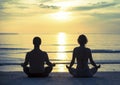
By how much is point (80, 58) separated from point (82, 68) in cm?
33

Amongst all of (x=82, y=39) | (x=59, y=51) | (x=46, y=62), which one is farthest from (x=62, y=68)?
(x=59, y=51)

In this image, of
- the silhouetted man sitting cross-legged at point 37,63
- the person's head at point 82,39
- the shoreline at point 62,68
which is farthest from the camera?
the shoreline at point 62,68

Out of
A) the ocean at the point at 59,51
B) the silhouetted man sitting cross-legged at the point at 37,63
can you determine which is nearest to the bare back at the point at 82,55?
the silhouetted man sitting cross-legged at the point at 37,63

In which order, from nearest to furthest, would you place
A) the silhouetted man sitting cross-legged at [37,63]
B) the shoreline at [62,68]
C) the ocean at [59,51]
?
the silhouetted man sitting cross-legged at [37,63], the shoreline at [62,68], the ocean at [59,51]

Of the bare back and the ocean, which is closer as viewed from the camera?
the bare back

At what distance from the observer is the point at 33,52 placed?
12.9 metres

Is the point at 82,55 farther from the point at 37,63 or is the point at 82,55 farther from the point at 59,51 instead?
the point at 59,51

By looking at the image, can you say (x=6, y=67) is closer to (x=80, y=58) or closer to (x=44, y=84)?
(x=80, y=58)

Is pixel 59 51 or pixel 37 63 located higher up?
pixel 37 63

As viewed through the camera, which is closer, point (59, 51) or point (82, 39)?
point (82, 39)

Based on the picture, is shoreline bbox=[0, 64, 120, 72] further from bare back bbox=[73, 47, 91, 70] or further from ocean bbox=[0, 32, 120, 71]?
bare back bbox=[73, 47, 91, 70]

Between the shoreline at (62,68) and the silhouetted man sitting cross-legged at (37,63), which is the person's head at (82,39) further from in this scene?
the shoreline at (62,68)

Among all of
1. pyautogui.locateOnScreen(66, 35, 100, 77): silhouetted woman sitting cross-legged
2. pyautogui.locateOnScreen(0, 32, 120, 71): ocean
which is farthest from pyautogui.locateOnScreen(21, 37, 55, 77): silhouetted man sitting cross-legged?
pyautogui.locateOnScreen(0, 32, 120, 71): ocean

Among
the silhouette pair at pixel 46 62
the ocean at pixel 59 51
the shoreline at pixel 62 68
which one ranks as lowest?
the ocean at pixel 59 51
